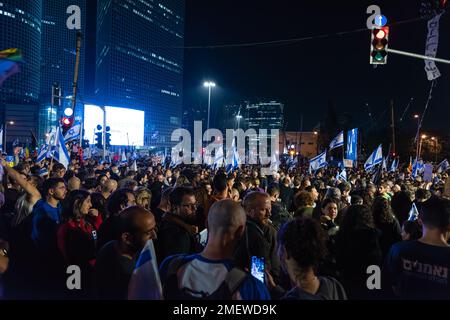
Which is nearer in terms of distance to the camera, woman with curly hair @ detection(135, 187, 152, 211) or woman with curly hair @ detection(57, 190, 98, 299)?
woman with curly hair @ detection(57, 190, 98, 299)

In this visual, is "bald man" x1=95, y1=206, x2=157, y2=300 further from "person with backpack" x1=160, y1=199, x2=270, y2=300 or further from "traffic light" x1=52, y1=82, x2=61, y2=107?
"traffic light" x1=52, y1=82, x2=61, y2=107

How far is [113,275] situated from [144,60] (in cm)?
17399

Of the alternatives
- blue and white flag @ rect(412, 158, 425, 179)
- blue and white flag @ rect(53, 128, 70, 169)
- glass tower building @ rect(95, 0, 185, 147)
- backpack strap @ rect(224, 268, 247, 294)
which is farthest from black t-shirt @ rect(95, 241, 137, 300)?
glass tower building @ rect(95, 0, 185, 147)

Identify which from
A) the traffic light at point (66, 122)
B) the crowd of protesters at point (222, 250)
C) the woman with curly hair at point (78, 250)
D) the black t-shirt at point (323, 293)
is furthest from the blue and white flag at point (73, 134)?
the black t-shirt at point (323, 293)

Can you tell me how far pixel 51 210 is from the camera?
5137 millimetres

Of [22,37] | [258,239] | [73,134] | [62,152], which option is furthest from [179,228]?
[22,37]

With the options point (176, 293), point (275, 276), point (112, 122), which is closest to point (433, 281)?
point (275, 276)

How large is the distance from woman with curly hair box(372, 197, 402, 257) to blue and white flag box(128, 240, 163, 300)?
12.3ft

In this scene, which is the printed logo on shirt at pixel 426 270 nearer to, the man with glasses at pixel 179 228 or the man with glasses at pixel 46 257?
the man with glasses at pixel 179 228

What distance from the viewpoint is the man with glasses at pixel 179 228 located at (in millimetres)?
4184

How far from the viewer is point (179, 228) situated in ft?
14.2

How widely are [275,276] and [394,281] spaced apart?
1188 mm

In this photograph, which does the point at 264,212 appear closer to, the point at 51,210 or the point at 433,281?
the point at 433,281

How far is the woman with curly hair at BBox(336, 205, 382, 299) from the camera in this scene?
14.5 ft
